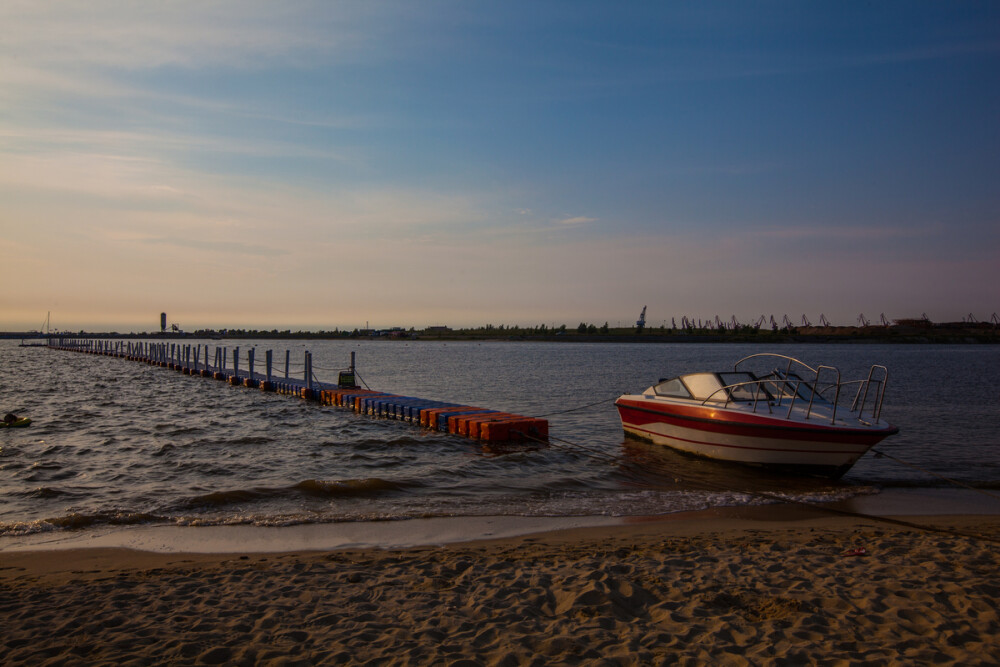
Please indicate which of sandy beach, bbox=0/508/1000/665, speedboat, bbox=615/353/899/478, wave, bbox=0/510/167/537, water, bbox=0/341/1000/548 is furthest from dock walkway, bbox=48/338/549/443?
wave, bbox=0/510/167/537

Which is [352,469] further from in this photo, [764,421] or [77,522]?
[764,421]

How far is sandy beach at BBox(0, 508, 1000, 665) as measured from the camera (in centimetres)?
450

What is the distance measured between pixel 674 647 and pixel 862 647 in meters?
1.37

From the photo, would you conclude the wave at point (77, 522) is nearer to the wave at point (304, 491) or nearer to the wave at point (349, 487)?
the wave at point (304, 491)

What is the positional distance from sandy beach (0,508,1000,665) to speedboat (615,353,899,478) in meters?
3.44

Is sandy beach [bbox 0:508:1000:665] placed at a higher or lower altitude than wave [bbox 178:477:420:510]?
higher

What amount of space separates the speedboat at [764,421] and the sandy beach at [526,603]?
3438 mm

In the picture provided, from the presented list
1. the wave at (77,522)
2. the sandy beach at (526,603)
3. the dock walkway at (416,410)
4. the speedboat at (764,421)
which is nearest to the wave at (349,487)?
the wave at (77,522)

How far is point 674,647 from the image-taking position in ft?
14.9

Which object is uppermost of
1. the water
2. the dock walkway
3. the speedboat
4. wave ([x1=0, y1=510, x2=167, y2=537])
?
the speedboat

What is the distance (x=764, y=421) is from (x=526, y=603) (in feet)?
26.3

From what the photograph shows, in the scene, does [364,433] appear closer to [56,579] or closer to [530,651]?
[56,579]

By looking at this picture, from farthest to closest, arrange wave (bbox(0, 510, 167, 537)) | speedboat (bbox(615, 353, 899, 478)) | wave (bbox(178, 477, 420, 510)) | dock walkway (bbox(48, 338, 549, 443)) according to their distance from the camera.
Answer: dock walkway (bbox(48, 338, 549, 443)) < speedboat (bbox(615, 353, 899, 478)) < wave (bbox(178, 477, 420, 510)) < wave (bbox(0, 510, 167, 537))

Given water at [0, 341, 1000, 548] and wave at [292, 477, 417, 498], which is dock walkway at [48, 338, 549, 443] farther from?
wave at [292, 477, 417, 498]
